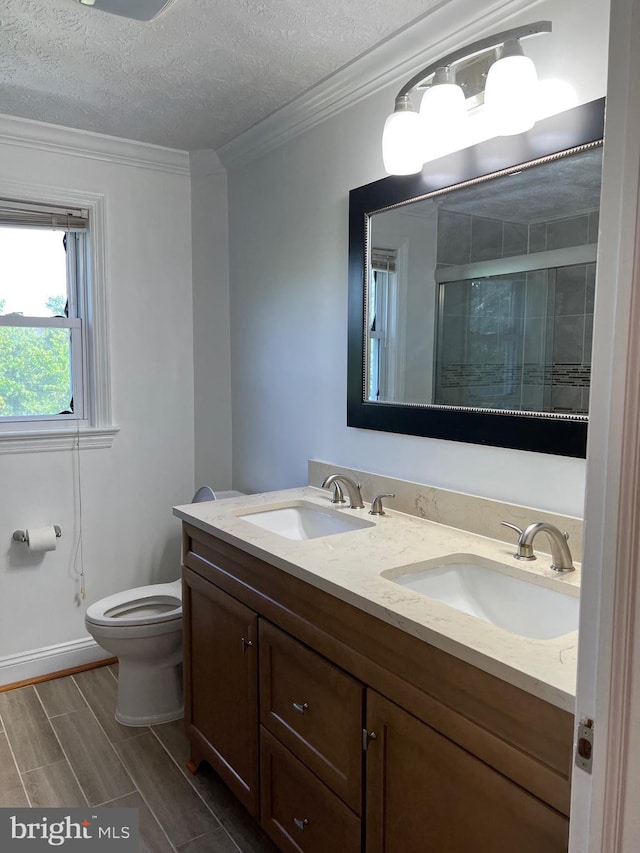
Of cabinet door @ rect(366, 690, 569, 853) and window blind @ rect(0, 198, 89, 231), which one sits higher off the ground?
window blind @ rect(0, 198, 89, 231)

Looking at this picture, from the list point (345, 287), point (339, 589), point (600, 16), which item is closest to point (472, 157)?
point (600, 16)

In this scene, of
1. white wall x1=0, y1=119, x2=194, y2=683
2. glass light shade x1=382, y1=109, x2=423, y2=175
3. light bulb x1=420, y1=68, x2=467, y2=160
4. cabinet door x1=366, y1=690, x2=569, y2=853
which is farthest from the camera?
white wall x1=0, y1=119, x2=194, y2=683

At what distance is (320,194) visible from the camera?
7.40ft

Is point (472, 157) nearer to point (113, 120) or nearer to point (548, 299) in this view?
point (548, 299)

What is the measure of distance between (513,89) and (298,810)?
1796mm

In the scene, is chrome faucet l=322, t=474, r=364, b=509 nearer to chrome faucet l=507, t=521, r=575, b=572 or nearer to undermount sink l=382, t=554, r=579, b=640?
undermount sink l=382, t=554, r=579, b=640

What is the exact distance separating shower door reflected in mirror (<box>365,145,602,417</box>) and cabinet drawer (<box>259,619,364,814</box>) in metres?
0.80

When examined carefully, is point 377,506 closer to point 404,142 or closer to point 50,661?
point 404,142

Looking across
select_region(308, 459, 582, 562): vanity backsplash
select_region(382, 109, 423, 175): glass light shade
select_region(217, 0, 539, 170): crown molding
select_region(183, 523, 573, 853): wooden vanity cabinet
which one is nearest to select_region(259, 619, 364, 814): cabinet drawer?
select_region(183, 523, 573, 853): wooden vanity cabinet

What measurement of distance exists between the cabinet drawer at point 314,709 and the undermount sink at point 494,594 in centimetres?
27

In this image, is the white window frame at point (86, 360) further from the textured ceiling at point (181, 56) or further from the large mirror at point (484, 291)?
the large mirror at point (484, 291)

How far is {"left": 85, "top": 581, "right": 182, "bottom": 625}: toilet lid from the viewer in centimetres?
233

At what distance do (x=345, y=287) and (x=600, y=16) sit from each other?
1045 mm

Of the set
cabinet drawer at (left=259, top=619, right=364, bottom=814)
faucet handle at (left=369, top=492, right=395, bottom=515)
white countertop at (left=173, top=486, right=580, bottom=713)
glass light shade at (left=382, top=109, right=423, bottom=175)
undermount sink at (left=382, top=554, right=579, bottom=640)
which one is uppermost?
glass light shade at (left=382, top=109, right=423, bottom=175)
